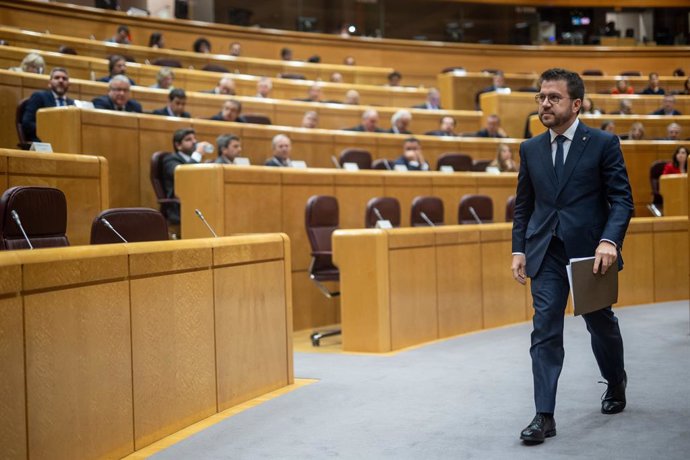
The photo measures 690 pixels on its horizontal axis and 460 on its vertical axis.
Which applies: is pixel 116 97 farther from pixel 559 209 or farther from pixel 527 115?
pixel 527 115

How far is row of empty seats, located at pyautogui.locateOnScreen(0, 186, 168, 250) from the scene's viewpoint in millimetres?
3045

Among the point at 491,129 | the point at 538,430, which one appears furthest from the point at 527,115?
the point at 538,430

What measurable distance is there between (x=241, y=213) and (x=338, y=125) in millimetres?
3785

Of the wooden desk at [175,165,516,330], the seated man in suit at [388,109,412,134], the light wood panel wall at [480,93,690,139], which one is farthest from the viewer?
the light wood panel wall at [480,93,690,139]

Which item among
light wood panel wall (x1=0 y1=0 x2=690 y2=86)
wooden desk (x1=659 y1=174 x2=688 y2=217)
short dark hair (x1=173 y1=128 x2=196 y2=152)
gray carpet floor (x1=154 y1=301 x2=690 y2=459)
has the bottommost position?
gray carpet floor (x1=154 y1=301 x2=690 y2=459)

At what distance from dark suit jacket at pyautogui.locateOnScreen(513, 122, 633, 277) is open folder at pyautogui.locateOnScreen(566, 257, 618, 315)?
0.29 ft

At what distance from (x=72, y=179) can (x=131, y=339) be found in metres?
1.91

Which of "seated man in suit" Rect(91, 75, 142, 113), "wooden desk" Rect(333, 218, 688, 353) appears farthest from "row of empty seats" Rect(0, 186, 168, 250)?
"seated man in suit" Rect(91, 75, 142, 113)

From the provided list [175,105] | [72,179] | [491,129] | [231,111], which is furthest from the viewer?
[491,129]

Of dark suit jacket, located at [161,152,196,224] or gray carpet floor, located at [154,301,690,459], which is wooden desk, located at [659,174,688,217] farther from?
dark suit jacket, located at [161,152,196,224]

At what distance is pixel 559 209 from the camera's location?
2.78 metres

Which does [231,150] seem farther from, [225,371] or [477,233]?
[225,371]

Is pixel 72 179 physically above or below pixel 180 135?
below

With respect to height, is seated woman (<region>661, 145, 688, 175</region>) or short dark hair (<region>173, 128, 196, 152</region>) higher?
short dark hair (<region>173, 128, 196, 152</region>)
